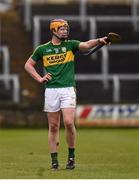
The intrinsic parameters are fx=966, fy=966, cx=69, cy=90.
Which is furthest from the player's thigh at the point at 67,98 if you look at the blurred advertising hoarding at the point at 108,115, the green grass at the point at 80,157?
the blurred advertising hoarding at the point at 108,115

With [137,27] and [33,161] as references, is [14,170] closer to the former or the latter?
[33,161]

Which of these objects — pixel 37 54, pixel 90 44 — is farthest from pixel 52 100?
pixel 90 44

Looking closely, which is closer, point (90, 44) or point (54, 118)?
point (90, 44)

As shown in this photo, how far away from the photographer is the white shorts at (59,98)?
49.2ft

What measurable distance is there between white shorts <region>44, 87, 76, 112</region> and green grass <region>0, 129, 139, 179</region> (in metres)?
0.99

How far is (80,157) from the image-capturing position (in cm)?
1803

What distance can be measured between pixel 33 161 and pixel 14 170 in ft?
6.37

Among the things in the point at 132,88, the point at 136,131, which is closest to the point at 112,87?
the point at 132,88

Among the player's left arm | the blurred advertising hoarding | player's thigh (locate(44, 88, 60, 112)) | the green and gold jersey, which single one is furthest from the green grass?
the blurred advertising hoarding

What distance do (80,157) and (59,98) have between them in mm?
3203

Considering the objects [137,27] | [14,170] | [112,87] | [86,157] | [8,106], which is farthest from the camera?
[137,27]

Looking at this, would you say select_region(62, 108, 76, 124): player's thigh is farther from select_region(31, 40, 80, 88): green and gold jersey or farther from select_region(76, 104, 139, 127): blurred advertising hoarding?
select_region(76, 104, 139, 127): blurred advertising hoarding

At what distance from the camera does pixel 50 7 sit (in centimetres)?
4222

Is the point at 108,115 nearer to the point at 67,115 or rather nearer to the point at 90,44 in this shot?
the point at 67,115
